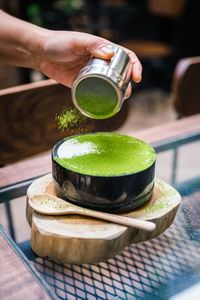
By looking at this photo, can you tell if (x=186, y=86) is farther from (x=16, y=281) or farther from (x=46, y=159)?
(x=16, y=281)

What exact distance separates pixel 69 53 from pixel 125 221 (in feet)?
1.69

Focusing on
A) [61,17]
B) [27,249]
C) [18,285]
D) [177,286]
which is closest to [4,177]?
[27,249]

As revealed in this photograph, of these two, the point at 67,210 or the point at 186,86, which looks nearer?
the point at 67,210

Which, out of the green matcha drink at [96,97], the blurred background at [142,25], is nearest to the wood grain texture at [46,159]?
→ the green matcha drink at [96,97]

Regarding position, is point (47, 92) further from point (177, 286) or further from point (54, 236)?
point (177, 286)

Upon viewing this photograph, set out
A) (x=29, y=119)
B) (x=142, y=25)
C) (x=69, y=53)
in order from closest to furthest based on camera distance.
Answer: (x=69, y=53), (x=29, y=119), (x=142, y=25)

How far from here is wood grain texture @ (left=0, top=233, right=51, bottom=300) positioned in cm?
57

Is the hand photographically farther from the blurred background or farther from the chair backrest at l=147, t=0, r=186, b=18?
the chair backrest at l=147, t=0, r=186, b=18

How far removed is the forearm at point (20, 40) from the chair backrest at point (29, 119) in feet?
0.50

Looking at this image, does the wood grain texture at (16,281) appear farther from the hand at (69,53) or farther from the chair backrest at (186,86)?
the chair backrest at (186,86)

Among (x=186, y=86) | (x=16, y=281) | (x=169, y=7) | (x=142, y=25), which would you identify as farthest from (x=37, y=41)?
(x=142, y=25)

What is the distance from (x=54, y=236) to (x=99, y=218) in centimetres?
11

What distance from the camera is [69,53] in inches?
37.2

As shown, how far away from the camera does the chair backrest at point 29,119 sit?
1.22 meters
